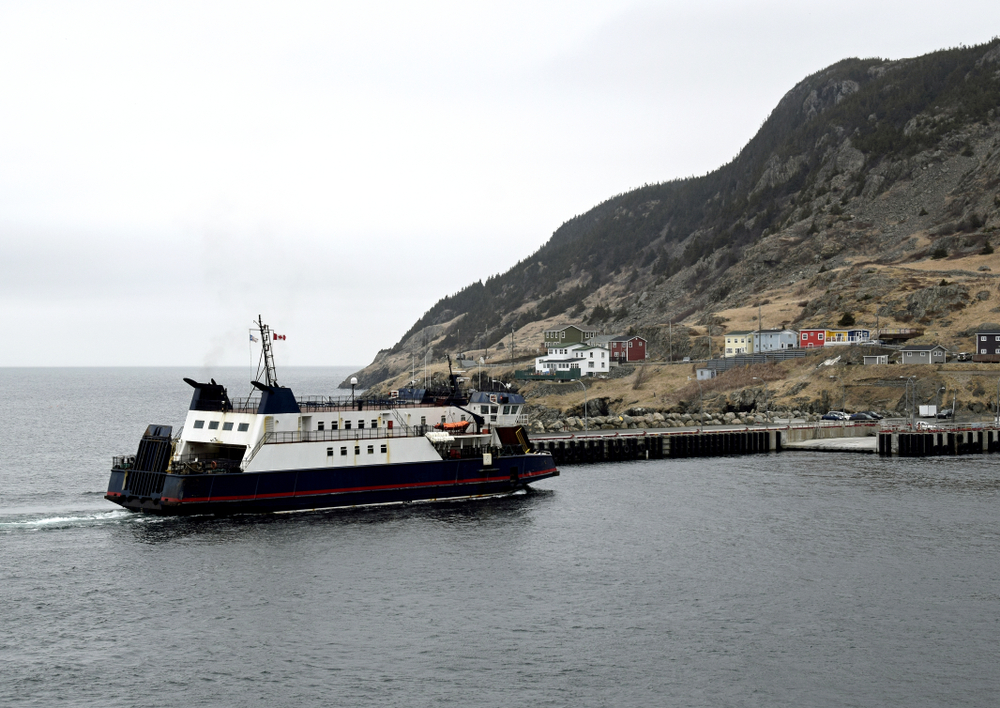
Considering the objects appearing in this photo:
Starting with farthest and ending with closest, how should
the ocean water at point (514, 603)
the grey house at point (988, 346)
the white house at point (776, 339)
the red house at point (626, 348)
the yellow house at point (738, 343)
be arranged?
the red house at point (626, 348), the yellow house at point (738, 343), the white house at point (776, 339), the grey house at point (988, 346), the ocean water at point (514, 603)

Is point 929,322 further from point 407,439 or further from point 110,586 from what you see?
point 110,586

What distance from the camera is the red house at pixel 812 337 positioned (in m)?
144

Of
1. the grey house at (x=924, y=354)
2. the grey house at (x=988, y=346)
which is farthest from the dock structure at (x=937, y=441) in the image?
the grey house at (x=924, y=354)

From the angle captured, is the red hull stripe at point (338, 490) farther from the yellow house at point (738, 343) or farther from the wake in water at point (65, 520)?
the yellow house at point (738, 343)

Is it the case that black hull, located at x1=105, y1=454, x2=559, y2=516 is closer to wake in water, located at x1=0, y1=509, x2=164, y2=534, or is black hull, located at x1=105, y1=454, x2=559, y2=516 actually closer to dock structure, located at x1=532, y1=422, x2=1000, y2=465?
wake in water, located at x1=0, y1=509, x2=164, y2=534

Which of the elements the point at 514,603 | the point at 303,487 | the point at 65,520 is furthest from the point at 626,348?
the point at 514,603

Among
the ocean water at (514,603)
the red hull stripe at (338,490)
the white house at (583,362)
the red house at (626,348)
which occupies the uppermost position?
the red house at (626,348)

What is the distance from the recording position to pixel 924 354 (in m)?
123

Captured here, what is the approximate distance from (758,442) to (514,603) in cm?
6081

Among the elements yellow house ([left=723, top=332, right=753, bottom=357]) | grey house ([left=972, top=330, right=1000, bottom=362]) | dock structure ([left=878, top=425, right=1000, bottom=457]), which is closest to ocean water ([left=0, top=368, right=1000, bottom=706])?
dock structure ([left=878, top=425, right=1000, bottom=457])

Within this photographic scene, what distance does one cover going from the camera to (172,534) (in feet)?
169

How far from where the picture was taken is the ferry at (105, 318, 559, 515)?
5597 cm

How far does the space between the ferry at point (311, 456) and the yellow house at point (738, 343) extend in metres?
92.3

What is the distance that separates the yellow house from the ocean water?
89118 millimetres
